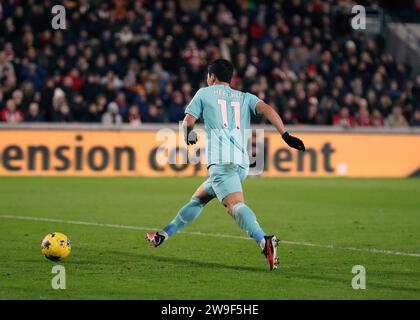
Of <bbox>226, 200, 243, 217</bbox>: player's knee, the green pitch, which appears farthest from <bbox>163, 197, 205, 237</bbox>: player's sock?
<bbox>226, 200, 243, 217</bbox>: player's knee

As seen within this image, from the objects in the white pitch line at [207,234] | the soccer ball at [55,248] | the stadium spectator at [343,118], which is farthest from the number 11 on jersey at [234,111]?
the stadium spectator at [343,118]

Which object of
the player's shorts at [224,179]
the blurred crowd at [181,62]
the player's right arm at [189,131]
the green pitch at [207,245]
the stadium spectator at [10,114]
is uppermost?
the blurred crowd at [181,62]

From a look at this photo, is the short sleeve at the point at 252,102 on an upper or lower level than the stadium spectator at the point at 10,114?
lower

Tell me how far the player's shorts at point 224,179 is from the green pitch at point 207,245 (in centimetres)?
74

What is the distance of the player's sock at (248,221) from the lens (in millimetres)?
8891

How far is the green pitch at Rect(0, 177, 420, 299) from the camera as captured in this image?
7969 millimetres

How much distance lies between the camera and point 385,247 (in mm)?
10914

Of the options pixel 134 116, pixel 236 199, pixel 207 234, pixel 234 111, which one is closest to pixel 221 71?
pixel 234 111

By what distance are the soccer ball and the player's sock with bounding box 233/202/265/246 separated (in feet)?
5.65

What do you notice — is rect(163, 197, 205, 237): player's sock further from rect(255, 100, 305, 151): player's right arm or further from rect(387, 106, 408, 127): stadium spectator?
rect(387, 106, 408, 127): stadium spectator

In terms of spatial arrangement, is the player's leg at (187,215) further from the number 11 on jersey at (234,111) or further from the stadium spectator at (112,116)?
the stadium spectator at (112,116)
